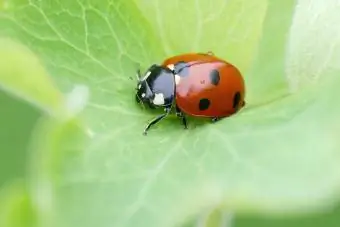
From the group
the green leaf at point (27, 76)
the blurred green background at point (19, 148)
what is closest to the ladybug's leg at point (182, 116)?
the green leaf at point (27, 76)

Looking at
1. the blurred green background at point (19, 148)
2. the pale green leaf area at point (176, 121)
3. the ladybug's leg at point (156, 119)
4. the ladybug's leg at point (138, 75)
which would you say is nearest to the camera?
the pale green leaf area at point (176, 121)

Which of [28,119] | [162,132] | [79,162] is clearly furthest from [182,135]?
[28,119]

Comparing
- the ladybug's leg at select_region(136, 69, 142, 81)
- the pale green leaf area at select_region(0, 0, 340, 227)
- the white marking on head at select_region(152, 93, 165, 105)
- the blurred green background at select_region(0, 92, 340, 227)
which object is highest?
the pale green leaf area at select_region(0, 0, 340, 227)

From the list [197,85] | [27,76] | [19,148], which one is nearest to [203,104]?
[197,85]

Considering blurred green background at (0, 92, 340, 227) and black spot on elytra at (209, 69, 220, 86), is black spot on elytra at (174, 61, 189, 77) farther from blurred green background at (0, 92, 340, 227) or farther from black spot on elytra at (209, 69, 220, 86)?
blurred green background at (0, 92, 340, 227)

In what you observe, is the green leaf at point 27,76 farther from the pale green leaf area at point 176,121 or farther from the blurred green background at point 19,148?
the blurred green background at point 19,148

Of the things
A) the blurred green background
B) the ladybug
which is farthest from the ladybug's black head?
the blurred green background
